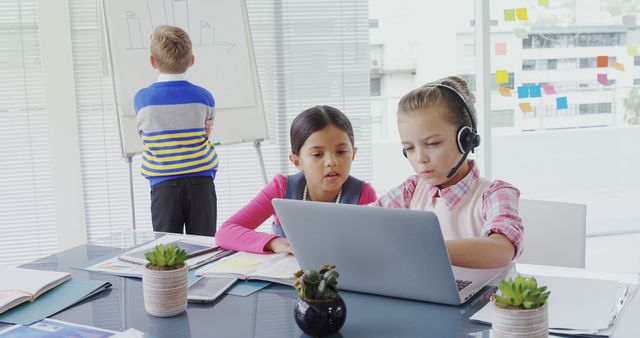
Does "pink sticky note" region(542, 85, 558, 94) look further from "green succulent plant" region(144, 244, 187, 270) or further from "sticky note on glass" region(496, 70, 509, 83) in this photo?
"green succulent plant" region(144, 244, 187, 270)

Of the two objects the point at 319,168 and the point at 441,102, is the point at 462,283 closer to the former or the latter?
the point at 441,102

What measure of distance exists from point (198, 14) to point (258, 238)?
1814 millimetres

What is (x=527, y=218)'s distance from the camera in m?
1.75

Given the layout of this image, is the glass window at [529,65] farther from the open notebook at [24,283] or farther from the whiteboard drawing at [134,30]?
the open notebook at [24,283]

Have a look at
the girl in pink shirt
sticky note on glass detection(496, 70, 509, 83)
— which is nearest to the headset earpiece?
the girl in pink shirt

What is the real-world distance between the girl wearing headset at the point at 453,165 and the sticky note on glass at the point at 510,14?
8.32ft

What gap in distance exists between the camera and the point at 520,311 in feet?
2.91

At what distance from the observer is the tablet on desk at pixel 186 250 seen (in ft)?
5.13

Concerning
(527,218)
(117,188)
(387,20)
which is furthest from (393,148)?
(527,218)

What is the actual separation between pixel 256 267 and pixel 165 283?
32cm

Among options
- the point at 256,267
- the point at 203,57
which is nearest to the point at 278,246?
the point at 256,267

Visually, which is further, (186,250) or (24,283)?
(186,250)

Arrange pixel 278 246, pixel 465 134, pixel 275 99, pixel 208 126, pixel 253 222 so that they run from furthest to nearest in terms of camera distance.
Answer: pixel 275 99
pixel 208 126
pixel 253 222
pixel 278 246
pixel 465 134

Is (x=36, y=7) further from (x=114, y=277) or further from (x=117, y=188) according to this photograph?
(x=114, y=277)
